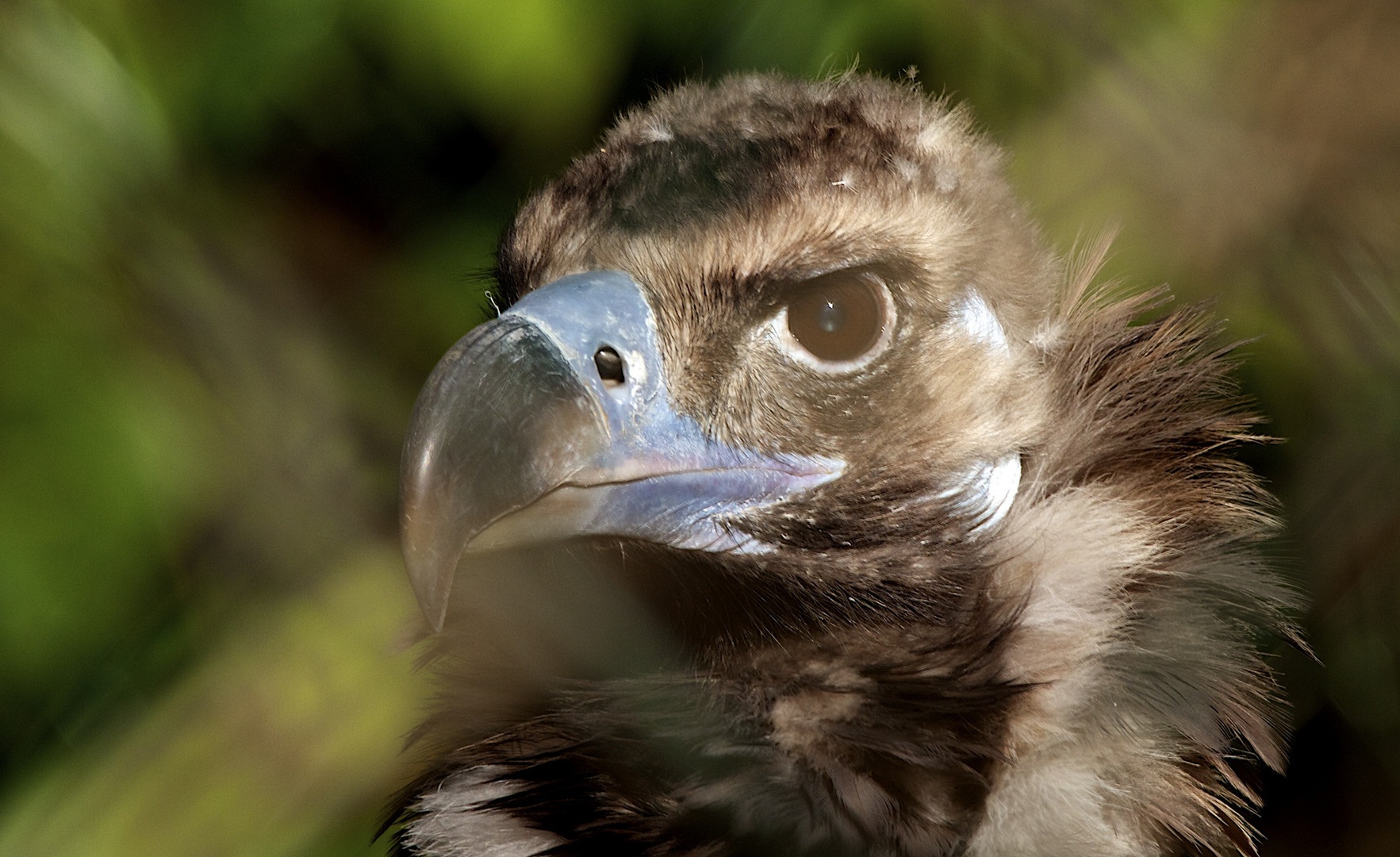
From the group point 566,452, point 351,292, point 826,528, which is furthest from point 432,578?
point 351,292

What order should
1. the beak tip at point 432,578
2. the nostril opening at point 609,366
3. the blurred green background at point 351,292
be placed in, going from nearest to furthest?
the beak tip at point 432,578, the nostril opening at point 609,366, the blurred green background at point 351,292

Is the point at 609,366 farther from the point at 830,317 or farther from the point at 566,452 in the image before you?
the point at 830,317

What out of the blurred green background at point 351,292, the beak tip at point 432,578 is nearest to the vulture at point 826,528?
the beak tip at point 432,578

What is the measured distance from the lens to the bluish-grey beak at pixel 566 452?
0.98 meters

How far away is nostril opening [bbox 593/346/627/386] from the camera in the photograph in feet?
3.55

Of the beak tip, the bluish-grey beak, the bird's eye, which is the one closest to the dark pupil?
the bird's eye

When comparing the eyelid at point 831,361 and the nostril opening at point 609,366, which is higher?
the nostril opening at point 609,366

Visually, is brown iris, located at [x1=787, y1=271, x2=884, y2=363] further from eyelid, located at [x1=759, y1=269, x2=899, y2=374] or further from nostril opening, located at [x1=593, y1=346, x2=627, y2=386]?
nostril opening, located at [x1=593, y1=346, x2=627, y2=386]

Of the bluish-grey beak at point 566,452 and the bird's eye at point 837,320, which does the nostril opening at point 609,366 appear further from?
the bird's eye at point 837,320

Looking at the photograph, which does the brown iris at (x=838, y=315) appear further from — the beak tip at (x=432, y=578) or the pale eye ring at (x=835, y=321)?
the beak tip at (x=432, y=578)

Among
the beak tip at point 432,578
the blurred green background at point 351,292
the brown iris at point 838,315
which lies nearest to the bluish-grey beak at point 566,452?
the beak tip at point 432,578

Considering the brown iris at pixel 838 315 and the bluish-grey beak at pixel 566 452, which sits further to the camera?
the brown iris at pixel 838 315

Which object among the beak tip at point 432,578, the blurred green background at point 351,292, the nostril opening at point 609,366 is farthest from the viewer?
the blurred green background at point 351,292

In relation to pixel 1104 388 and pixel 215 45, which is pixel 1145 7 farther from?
pixel 215 45
